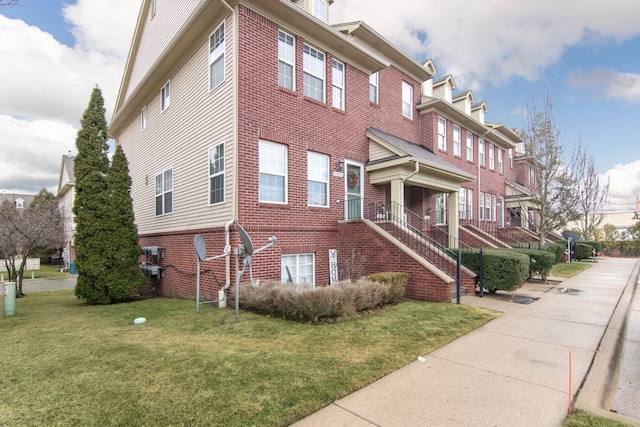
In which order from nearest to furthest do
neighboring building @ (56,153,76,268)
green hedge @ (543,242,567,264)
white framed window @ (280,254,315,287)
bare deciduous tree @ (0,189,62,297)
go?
white framed window @ (280,254,315,287)
bare deciduous tree @ (0,189,62,297)
green hedge @ (543,242,567,264)
neighboring building @ (56,153,76,268)

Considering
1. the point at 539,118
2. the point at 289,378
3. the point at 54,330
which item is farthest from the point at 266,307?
the point at 539,118

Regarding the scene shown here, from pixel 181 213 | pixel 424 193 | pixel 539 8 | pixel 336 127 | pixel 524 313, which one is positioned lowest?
pixel 524 313

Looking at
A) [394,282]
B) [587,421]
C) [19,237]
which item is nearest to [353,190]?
[394,282]

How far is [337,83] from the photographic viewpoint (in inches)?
434

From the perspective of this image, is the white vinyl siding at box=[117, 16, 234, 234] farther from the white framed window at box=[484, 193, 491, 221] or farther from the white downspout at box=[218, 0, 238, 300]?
the white framed window at box=[484, 193, 491, 221]

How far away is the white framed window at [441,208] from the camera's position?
52.3 ft

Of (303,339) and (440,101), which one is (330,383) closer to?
(303,339)

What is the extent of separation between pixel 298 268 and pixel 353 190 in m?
3.39

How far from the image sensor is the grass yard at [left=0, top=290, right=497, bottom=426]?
317cm

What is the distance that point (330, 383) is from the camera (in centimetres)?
374

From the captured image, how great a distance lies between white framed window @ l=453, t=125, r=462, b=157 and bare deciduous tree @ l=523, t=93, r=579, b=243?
337 centimetres

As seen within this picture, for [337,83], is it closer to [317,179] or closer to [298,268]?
[317,179]

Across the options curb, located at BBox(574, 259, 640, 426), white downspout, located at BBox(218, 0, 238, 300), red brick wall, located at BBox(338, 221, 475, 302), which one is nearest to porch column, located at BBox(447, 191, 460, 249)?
red brick wall, located at BBox(338, 221, 475, 302)

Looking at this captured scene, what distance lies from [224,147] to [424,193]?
925 centimetres
